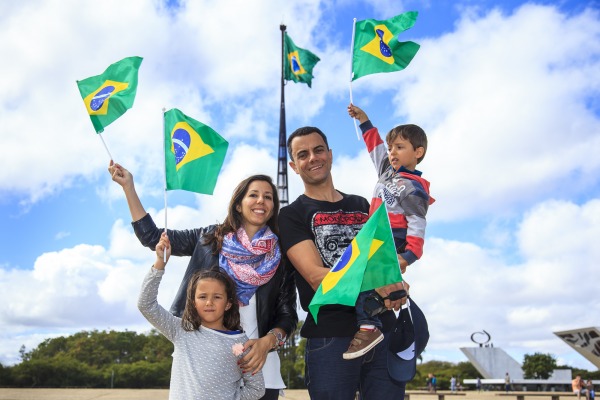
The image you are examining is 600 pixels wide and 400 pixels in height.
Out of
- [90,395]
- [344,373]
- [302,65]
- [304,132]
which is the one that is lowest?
[90,395]

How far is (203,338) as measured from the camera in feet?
10.9

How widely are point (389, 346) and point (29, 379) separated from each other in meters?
33.9

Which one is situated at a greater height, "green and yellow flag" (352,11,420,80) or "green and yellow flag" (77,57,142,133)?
"green and yellow flag" (352,11,420,80)

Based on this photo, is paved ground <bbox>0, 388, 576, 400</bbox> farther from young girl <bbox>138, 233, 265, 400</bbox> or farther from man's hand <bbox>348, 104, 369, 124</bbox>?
young girl <bbox>138, 233, 265, 400</bbox>

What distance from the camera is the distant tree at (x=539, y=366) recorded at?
49656 millimetres

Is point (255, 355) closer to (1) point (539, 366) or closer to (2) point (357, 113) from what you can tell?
(2) point (357, 113)

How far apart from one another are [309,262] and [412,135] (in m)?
1.20

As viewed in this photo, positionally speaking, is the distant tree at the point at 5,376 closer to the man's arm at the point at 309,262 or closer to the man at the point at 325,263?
the man at the point at 325,263

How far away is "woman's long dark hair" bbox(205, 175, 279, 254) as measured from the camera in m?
3.55

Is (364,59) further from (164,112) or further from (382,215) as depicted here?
(382,215)

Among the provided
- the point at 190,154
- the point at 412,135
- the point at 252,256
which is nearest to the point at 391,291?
the point at 252,256

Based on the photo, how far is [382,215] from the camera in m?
3.02

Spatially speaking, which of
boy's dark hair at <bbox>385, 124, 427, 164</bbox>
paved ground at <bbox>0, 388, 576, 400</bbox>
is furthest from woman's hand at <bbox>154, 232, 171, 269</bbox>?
paved ground at <bbox>0, 388, 576, 400</bbox>

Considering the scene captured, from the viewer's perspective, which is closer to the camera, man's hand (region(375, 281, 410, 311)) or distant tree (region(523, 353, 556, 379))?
man's hand (region(375, 281, 410, 311))
